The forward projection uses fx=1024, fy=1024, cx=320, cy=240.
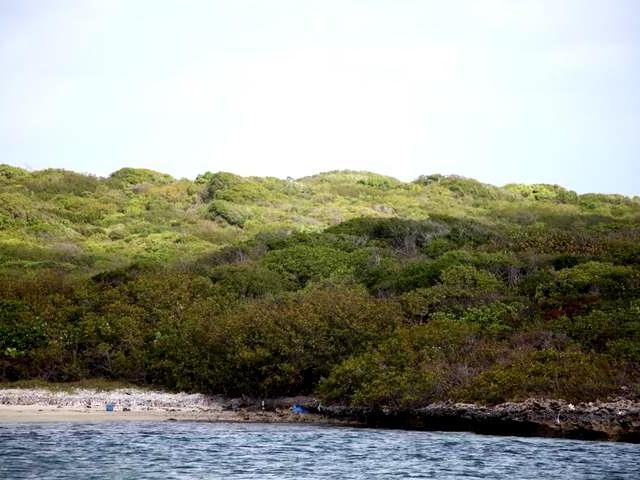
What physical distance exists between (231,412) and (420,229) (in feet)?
141

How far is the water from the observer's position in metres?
33.0

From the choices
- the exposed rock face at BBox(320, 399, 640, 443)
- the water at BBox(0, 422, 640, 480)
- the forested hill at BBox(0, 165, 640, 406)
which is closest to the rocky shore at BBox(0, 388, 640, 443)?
the exposed rock face at BBox(320, 399, 640, 443)

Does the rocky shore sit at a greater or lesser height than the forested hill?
lesser

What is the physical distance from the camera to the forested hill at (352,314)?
160 ft

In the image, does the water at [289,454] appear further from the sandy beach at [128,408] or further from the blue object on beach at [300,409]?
Answer: the blue object on beach at [300,409]

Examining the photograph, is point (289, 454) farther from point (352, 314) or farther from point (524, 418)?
point (352, 314)

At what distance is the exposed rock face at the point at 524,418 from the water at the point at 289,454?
1.92 metres

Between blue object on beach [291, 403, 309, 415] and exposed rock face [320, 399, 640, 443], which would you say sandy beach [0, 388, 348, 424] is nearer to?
blue object on beach [291, 403, 309, 415]

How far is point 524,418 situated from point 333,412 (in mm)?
9941

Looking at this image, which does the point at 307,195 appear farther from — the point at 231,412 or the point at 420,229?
the point at 231,412

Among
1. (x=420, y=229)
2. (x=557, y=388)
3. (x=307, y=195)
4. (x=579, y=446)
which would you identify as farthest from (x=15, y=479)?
(x=307, y=195)

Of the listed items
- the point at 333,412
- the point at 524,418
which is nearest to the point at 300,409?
the point at 333,412

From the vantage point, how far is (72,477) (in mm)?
31375

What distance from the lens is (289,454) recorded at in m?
37.5
